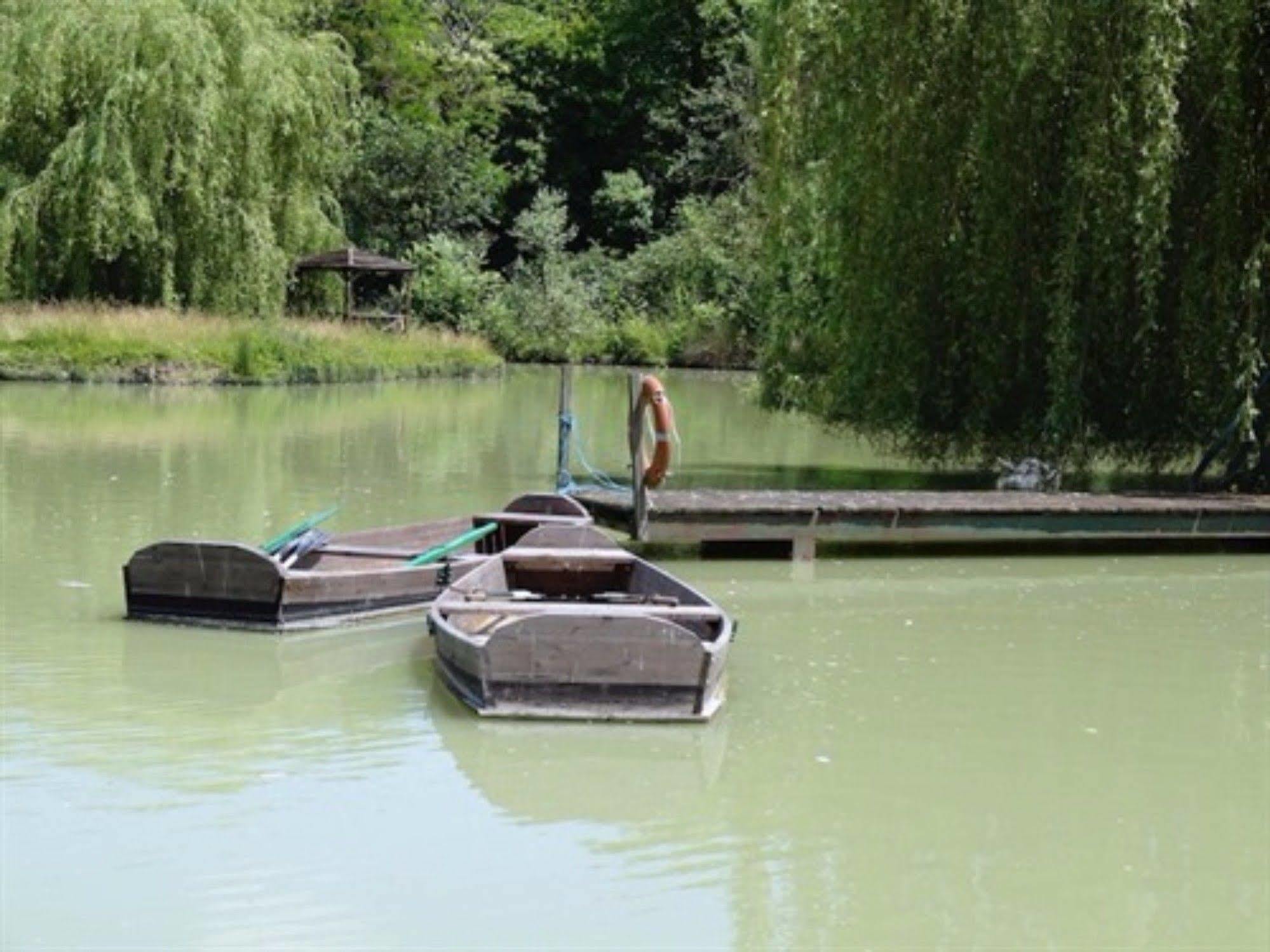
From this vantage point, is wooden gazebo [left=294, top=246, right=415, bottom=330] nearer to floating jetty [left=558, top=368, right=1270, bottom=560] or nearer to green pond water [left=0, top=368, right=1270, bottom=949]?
floating jetty [left=558, top=368, right=1270, bottom=560]

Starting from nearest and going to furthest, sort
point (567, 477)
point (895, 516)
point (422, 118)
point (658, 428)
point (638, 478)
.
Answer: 1. point (658, 428)
2. point (638, 478)
3. point (895, 516)
4. point (567, 477)
5. point (422, 118)

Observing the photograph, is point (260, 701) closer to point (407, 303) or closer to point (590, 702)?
point (590, 702)

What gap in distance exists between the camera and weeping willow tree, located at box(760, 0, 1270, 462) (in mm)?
17594

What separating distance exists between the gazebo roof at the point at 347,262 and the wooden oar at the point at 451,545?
26.5 m

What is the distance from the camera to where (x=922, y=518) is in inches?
621

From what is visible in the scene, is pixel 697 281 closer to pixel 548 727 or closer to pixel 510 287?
pixel 510 287

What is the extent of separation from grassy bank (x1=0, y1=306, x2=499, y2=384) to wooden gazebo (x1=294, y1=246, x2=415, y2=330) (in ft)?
8.98

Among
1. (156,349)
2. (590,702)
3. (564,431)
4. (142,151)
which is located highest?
(142,151)

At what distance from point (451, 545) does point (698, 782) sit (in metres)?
4.48

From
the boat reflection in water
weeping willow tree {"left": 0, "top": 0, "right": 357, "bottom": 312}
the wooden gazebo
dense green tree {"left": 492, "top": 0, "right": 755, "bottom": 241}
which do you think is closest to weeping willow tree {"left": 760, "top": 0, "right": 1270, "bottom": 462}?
the boat reflection in water

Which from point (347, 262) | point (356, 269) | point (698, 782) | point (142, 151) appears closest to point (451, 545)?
point (698, 782)

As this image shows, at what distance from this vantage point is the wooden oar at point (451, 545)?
1269 centimetres

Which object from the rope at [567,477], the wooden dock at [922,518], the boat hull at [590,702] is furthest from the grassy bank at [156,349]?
the boat hull at [590,702]

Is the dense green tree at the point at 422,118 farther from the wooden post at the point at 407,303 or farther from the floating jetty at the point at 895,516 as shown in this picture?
the floating jetty at the point at 895,516
